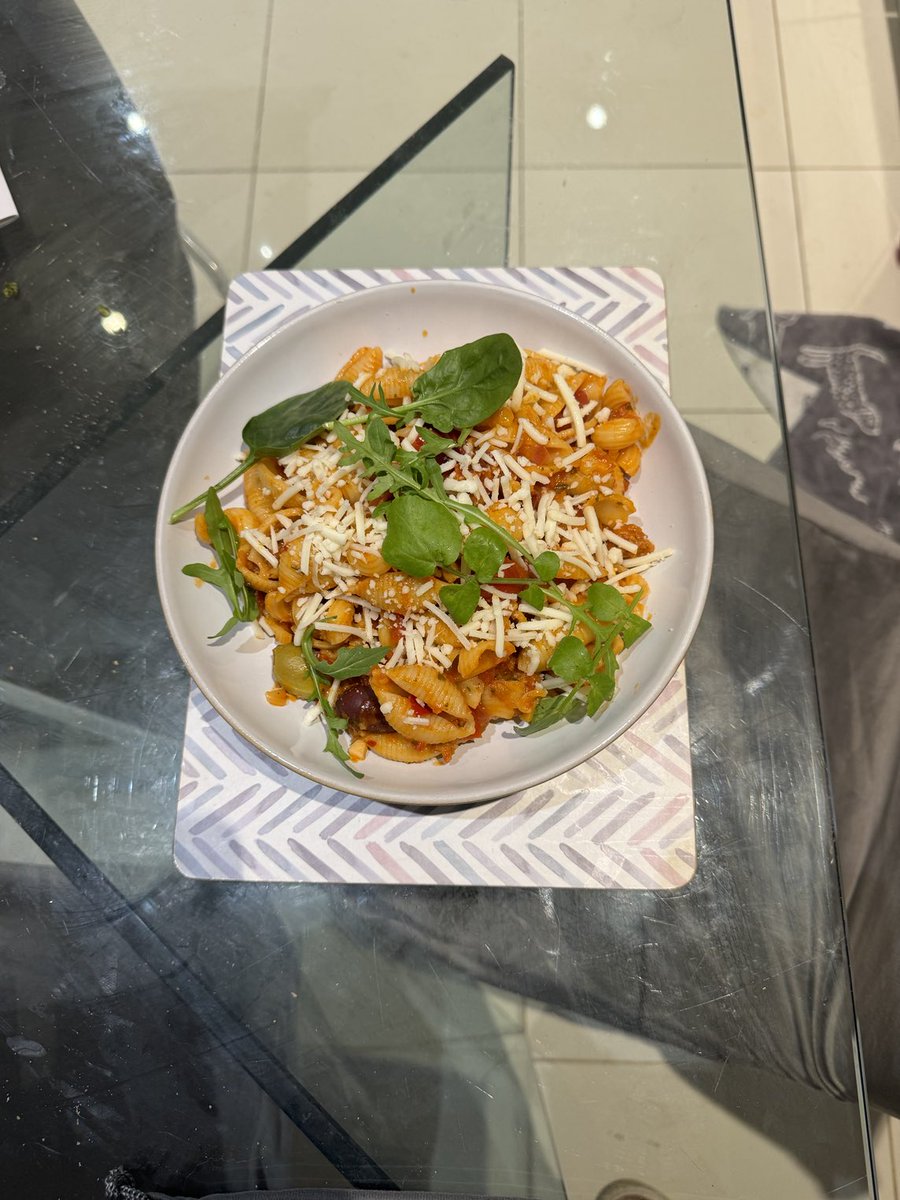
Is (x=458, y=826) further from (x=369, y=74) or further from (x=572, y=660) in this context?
(x=369, y=74)

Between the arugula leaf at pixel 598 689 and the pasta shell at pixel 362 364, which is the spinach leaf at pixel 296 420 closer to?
the pasta shell at pixel 362 364

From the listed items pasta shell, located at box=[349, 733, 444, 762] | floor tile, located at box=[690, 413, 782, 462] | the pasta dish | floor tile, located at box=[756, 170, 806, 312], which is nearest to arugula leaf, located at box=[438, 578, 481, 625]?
the pasta dish

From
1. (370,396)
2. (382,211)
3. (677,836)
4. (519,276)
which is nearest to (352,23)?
(382,211)

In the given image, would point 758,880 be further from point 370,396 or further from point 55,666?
point 55,666

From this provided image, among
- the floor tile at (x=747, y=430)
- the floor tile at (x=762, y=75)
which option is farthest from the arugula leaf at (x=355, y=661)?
the floor tile at (x=762, y=75)

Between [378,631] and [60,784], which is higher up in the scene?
[378,631]

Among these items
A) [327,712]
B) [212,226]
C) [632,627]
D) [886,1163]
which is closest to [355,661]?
[327,712]
